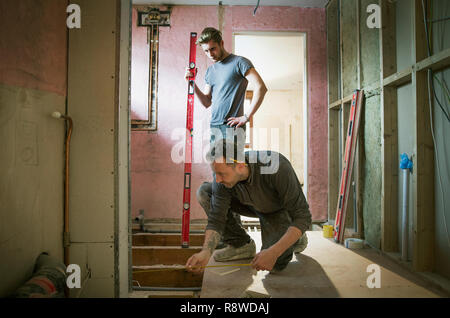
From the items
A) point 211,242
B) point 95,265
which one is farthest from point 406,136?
point 95,265

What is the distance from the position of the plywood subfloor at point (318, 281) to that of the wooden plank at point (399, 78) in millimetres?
1361

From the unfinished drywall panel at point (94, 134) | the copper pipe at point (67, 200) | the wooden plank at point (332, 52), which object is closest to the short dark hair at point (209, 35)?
the unfinished drywall panel at point (94, 134)

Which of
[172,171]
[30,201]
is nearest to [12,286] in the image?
[30,201]

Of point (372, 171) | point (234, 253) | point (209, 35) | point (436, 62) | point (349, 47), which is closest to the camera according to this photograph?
point (436, 62)

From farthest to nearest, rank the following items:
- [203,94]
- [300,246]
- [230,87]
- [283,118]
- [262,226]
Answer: [283,118], [203,94], [230,87], [300,246], [262,226]

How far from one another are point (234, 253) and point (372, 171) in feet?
4.94

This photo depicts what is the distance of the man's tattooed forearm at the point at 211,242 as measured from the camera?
1493 millimetres

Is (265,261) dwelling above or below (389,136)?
below

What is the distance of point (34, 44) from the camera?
4.39ft

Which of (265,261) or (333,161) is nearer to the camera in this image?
(265,261)

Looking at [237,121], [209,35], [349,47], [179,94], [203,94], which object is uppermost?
[349,47]

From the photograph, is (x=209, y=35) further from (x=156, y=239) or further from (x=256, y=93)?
(x=156, y=239)

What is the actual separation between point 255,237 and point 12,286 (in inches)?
75.5
